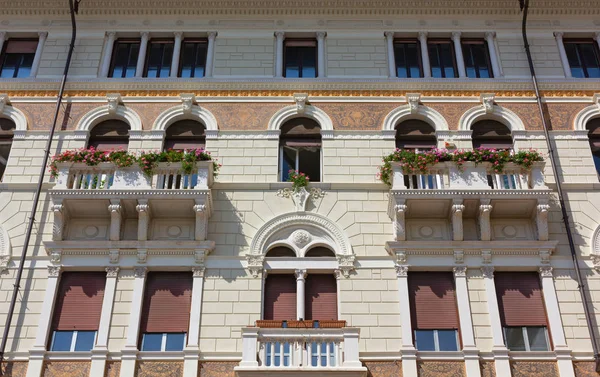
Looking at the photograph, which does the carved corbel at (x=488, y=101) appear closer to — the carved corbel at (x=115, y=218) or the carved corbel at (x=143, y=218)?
the carved corbel at (x=143, y=218)

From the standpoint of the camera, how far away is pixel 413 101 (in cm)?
2130

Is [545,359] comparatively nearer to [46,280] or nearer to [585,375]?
[585,375]

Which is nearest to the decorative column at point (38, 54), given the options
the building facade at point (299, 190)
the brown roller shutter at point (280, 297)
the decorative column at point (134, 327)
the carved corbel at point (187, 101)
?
the building facade at point (299, 190)

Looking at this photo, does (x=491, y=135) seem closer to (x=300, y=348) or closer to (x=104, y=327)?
(x=300, y=348)

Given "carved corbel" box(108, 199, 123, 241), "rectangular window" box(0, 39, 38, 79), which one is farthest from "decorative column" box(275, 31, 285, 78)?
"rectangular window" box(0, 39, 38, 79)

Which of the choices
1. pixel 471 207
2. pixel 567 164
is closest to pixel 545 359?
pixel 471 207

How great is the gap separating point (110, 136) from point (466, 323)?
35.0 ft

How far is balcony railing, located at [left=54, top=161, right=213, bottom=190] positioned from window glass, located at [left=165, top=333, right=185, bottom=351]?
3.53 metres

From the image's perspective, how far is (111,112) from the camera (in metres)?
21.3

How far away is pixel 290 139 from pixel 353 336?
677 cm

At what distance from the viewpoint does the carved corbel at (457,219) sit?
60.4 feet

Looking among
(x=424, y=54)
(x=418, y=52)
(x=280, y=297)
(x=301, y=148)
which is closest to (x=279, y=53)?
(x=301, y=148)

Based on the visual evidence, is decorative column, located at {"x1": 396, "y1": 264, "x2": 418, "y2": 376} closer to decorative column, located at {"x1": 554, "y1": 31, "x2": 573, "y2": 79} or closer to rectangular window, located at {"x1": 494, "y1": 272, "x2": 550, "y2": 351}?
rectangular window, located at {"x1": 494, "y1": 272, "x2": 550, "y2": 351}

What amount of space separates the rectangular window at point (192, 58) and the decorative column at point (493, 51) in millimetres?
8479
